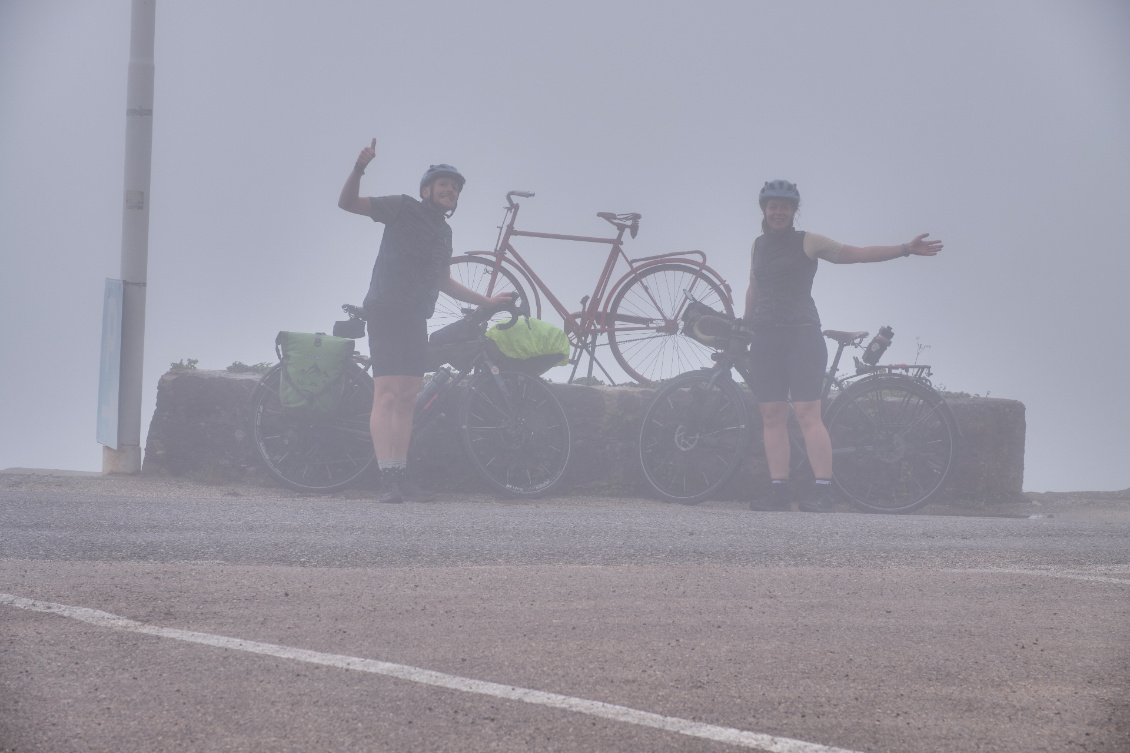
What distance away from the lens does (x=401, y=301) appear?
6363mm

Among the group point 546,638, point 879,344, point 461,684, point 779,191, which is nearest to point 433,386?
point 779,191

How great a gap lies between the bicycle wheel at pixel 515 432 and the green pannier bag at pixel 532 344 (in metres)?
0.12

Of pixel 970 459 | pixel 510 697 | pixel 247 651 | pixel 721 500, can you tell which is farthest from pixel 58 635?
pixel 970 459

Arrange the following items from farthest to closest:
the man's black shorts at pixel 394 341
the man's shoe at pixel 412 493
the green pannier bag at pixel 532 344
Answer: the green pannier bag at pixel 532 344, the man's shoe at pixel 412 493, the man's black shorts at pixel 394 341

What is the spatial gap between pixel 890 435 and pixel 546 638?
500 cm

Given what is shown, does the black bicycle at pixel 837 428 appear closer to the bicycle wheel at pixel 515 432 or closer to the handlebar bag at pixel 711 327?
the handlebar bag at pixel 711 327

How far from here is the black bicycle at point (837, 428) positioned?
727 centimetres

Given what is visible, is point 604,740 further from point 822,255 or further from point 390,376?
point 822,255

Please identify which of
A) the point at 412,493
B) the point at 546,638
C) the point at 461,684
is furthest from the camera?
the point at 412,493

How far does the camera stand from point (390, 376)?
638 centimetres

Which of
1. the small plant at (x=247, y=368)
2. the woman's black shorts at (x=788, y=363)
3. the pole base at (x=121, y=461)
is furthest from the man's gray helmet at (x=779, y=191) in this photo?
the pole base at (x=121, y=461)

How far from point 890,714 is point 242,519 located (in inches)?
152

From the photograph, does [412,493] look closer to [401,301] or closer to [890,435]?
[401,301]

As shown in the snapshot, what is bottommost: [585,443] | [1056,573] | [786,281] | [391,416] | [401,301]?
[1056,573]
